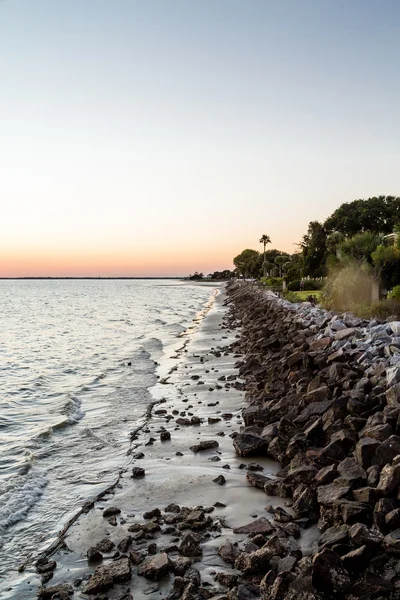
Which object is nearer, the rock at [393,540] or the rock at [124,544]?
the rock at [393,540]

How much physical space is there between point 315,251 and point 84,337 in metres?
38.2

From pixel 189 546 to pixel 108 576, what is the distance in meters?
0.96

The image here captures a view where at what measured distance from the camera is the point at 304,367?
12.9 m

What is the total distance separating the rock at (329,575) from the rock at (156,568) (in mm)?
1575

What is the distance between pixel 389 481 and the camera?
5637mm

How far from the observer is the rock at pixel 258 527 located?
595 centimetres

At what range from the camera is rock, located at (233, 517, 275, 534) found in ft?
19.5

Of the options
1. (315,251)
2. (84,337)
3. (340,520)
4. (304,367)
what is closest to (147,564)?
(340,520)

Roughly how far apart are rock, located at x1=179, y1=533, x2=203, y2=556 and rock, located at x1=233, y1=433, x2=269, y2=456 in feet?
9.98

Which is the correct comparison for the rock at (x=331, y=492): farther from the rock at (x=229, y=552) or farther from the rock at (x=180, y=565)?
the rock at (x=180, y=565)

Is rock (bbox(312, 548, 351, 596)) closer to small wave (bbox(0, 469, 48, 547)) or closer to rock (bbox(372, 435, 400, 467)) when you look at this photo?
rock (bbox(372, 435, 400, 467))

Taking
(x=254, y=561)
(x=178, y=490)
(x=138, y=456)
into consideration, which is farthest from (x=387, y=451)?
(x=138, y=456)

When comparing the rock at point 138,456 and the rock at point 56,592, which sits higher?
the rock at point 56,592

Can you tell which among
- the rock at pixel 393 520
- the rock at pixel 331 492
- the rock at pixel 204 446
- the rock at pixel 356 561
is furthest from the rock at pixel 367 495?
the rock at pixel 204 446
